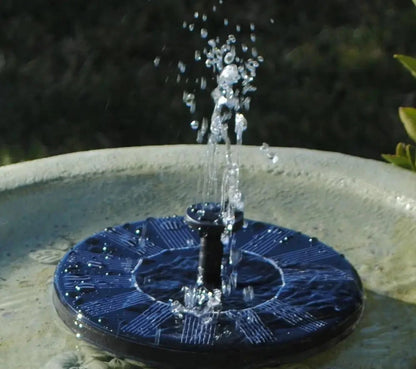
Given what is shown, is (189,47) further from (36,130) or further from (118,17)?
(36,130)

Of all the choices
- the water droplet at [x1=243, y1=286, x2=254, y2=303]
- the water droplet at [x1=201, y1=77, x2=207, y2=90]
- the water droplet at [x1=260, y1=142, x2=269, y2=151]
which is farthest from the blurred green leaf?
the water droplet at [x1=201, y1=77, x2=207, y2=90]

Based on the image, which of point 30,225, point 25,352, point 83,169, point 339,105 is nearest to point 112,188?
point 83,169

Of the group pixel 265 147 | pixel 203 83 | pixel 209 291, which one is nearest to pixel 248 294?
pixel 209 291

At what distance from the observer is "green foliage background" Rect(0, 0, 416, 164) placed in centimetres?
538

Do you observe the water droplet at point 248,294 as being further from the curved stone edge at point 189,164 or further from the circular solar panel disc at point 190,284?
the curved stone edge at point 189,164

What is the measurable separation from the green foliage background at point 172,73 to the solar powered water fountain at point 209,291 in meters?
2.62

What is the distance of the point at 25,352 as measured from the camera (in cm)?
212

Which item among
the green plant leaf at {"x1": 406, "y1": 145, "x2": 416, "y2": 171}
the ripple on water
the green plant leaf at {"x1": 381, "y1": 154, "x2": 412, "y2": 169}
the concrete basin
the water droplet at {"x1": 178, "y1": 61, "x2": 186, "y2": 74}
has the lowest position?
the ripple on water

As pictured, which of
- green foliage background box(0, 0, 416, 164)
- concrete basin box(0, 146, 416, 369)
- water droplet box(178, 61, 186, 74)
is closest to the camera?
concrete basin box(0, 146, 416, 369)

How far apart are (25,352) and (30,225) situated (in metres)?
0.76

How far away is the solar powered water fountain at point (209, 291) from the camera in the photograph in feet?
6.61

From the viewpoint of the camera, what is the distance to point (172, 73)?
18.9ft

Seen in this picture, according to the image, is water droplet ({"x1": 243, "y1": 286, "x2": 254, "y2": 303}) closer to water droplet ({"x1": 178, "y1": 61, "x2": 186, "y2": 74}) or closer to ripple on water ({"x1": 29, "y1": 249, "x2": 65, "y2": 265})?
ripple on water ({"x1": 29, "y1": 249, "x2": 65, "y2": 265})

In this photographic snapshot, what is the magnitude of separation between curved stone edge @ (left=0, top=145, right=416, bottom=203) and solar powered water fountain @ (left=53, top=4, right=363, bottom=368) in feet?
1.52
